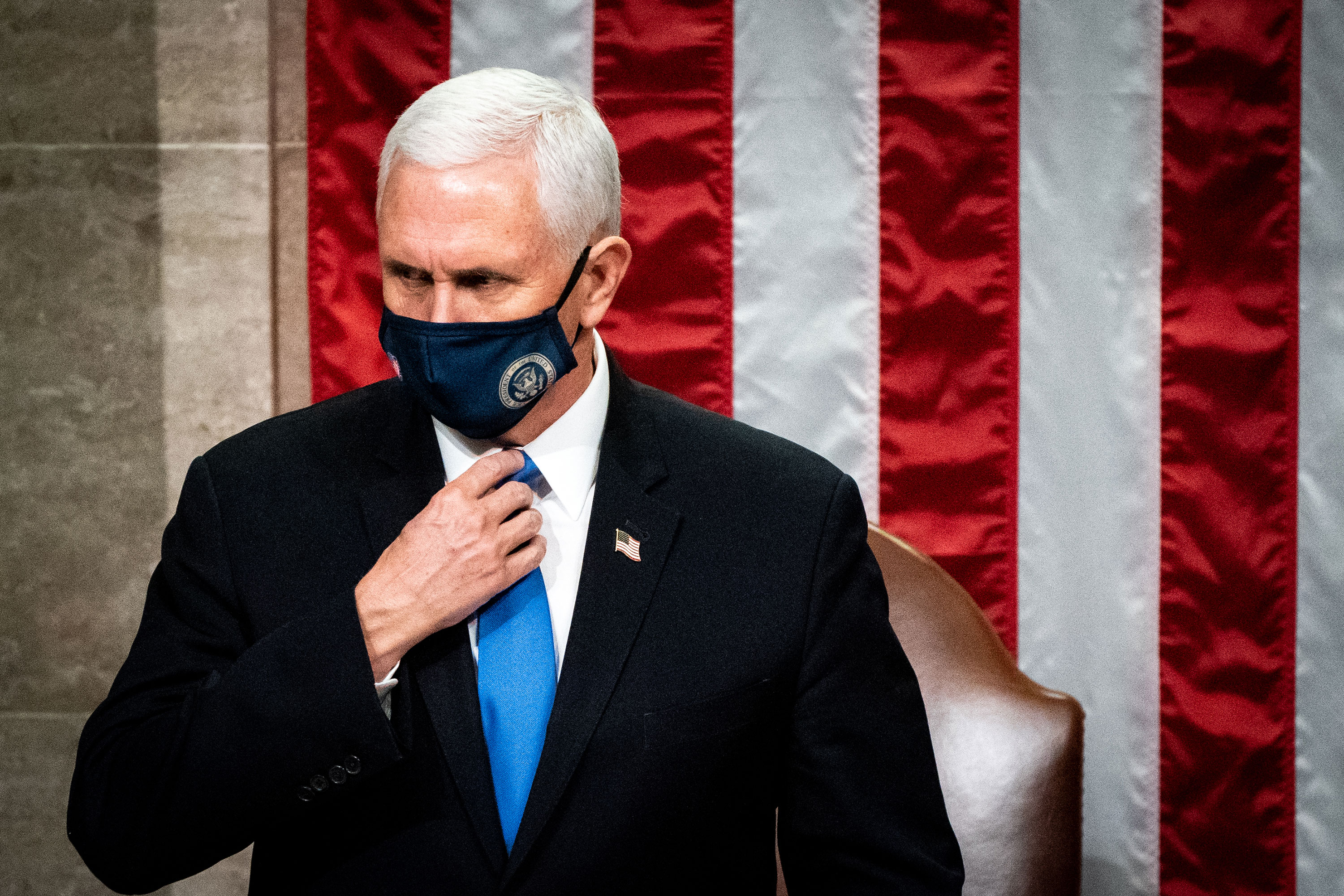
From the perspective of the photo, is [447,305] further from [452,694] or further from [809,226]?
[809,226]

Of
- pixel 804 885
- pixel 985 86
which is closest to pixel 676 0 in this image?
pixel 985 86

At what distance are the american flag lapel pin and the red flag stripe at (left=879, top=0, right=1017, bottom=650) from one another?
1.02 m

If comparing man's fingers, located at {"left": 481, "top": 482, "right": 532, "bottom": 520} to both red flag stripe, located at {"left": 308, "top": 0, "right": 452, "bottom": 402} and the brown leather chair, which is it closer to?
the brown leather chair

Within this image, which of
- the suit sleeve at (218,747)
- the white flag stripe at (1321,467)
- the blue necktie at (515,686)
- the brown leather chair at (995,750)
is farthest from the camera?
the white flag stripe at (1321,467)

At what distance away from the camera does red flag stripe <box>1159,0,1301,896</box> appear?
2027mm

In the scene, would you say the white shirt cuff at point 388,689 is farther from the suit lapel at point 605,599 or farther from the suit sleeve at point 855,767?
the suit sleeve at point 855,767

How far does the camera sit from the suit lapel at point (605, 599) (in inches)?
43.0

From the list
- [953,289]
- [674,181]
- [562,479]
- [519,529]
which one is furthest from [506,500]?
[953,289]

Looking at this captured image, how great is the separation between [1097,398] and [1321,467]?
46 cm

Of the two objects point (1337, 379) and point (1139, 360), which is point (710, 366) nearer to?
point (1139, 360)

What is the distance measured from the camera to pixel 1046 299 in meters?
2.09

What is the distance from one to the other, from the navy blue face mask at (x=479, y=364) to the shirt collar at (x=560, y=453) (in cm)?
8

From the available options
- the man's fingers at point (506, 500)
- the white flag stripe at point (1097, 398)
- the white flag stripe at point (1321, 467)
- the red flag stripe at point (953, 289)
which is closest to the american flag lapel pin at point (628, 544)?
the man's fingers at point (506, 500)

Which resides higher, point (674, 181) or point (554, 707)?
point (674, 181)
